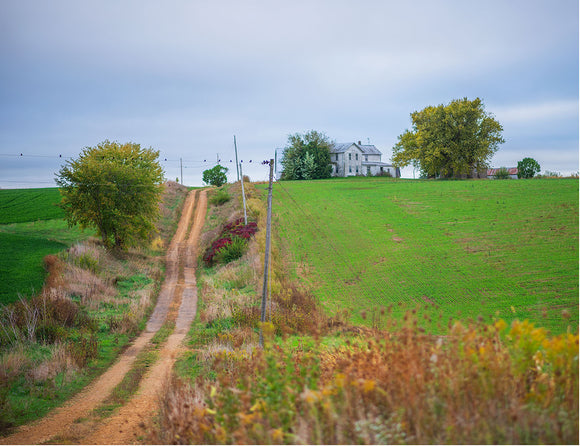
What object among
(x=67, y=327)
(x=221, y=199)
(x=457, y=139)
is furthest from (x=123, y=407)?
(x=457, y=139)

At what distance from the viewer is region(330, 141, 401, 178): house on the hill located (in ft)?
290

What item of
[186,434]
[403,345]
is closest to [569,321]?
[403,345]

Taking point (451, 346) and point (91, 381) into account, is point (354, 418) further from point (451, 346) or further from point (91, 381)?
point (91, 381)

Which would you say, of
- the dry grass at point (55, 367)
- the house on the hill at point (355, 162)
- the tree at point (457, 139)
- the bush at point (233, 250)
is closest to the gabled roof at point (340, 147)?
the house on the hill at point (355, 162)

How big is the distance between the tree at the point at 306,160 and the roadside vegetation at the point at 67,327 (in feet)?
182

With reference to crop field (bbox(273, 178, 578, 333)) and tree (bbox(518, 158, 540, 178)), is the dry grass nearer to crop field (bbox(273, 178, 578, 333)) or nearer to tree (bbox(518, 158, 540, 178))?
crop field (bbox(273, 178, 578, 333))

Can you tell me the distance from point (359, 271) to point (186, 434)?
17106 mm

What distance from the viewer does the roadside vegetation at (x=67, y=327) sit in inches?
455

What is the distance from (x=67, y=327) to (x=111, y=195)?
1877cm

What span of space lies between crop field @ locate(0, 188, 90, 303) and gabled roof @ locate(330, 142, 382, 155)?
5064 cm

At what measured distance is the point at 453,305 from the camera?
17.1 meters

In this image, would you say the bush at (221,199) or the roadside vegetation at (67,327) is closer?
the roadside vegetation at (67,327)

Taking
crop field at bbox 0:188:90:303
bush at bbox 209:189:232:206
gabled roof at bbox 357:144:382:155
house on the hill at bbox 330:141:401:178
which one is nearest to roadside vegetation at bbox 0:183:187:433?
crop field at bbox 0:188:90:303

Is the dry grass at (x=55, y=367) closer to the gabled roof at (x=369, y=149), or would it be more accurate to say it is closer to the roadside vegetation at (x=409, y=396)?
the roadside vegetation at (x=409, y=396)
